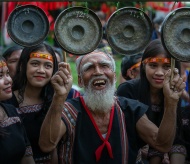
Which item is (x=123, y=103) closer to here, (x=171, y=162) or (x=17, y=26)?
(x=171, y=162)

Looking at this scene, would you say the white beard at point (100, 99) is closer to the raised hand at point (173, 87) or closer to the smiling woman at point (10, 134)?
the raised hand at point (173, 87)

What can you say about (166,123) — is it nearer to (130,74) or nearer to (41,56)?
(41,56)

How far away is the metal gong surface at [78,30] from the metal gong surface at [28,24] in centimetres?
15

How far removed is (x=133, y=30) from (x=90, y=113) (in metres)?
0.85

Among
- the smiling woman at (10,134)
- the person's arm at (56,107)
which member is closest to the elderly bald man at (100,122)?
the person's arm at (56,107)

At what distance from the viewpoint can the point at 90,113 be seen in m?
4.07

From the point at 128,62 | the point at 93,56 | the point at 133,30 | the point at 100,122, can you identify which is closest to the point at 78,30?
the point at 93,56

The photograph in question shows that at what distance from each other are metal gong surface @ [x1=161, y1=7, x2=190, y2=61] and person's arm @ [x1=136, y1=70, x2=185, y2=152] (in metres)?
0.19

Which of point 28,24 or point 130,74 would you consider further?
point 130,74

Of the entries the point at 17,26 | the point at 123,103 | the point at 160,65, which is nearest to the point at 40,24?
the point at 17,26

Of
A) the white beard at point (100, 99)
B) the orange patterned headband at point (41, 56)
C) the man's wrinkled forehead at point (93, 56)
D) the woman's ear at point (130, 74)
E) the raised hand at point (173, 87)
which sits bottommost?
the woman's ear at point (130, 74)

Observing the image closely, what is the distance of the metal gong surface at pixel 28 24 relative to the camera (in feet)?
12.6

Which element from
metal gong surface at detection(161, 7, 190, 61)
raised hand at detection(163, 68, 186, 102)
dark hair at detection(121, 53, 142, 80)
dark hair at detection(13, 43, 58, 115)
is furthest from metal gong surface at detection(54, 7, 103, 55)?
dark hair at detection(121, 53, 142, 80)

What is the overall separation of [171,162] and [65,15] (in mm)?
1772
